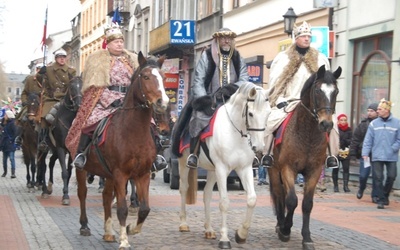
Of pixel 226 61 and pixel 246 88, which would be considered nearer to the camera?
pixel 246 88

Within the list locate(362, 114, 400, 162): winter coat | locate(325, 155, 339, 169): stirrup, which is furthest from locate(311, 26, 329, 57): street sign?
locate(325, 155, 339, 169): stirrup

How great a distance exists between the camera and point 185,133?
10.9 metres

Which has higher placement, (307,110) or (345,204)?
(307,110)

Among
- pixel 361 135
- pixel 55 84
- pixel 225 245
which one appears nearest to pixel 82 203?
pixel 225 245

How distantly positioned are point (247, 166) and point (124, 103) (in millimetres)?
1714

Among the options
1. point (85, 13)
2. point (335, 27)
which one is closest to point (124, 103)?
point (335, 27)

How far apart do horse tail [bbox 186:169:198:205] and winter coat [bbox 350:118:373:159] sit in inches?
300

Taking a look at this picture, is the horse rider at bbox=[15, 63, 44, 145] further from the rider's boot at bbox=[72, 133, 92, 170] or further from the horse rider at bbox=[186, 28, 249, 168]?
the rider's boot at bbox=[72, 133, 92, 170]

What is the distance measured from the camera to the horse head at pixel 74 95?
568 inches

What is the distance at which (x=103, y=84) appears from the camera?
Result: 10.1 meters

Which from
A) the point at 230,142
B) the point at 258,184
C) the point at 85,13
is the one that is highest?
the point at 85,13

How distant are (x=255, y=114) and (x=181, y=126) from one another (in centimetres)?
181

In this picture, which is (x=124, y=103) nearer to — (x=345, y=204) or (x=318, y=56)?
(x=318, y=56)

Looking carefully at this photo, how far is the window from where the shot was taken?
19469mm
